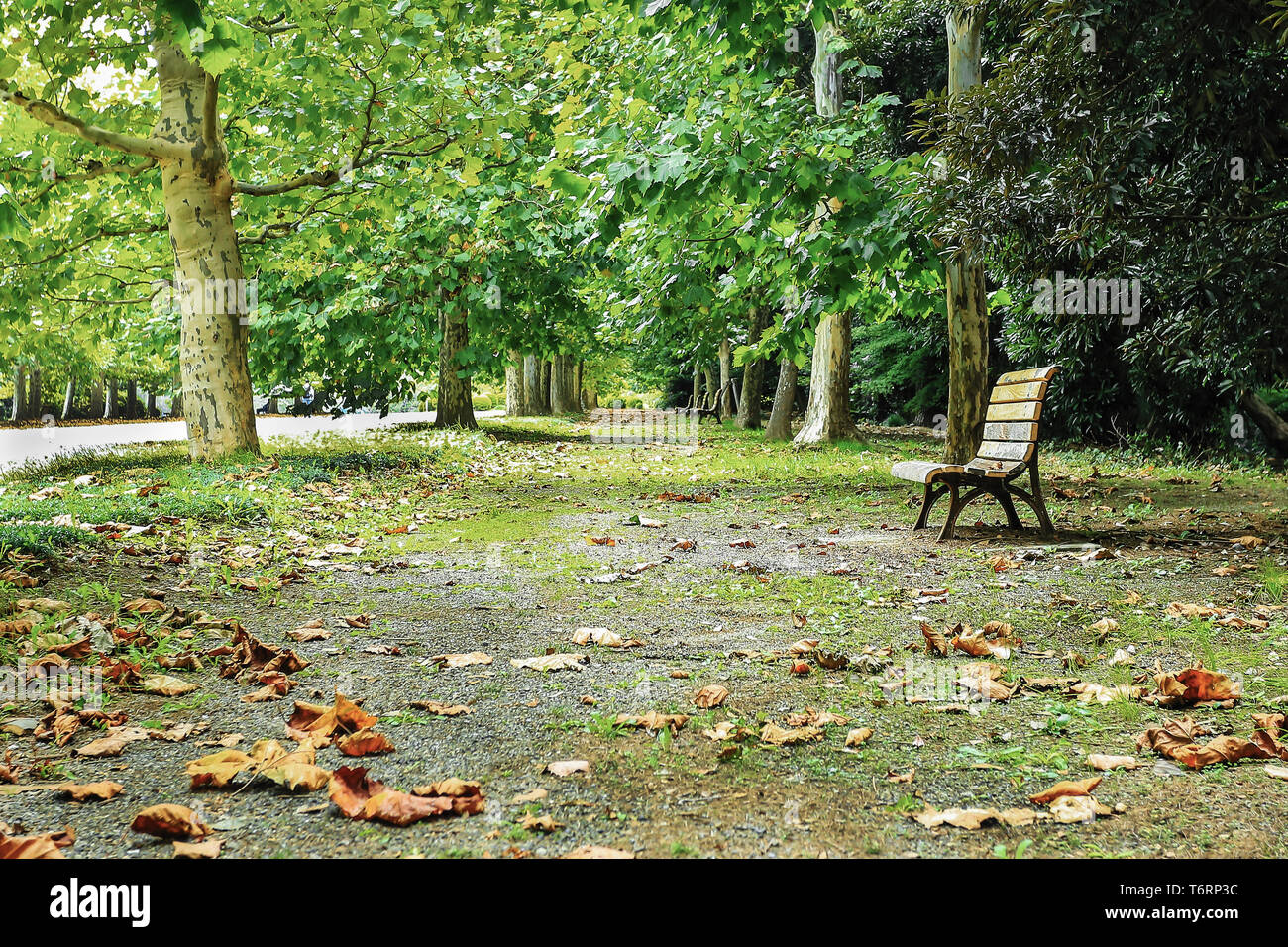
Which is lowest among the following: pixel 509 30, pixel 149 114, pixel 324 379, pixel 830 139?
pixel 324 379

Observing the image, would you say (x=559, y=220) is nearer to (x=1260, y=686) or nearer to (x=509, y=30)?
(x=509, y=30)

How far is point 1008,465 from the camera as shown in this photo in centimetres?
691

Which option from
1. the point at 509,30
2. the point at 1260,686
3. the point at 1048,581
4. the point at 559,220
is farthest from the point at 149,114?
the point at 1260,686

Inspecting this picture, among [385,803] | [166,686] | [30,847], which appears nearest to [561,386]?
[166,686]

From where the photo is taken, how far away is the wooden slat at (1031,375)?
22.1ft

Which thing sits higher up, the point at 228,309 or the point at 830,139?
the point at 830,139

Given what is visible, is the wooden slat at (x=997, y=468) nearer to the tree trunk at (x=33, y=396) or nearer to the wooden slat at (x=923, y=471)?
the wooden slat at (x=923, y=471)

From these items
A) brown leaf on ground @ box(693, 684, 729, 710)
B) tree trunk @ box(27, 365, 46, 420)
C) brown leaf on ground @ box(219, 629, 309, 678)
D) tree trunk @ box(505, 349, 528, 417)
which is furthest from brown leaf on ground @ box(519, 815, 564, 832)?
tree trunk @ box(27, 365, 46, 420)

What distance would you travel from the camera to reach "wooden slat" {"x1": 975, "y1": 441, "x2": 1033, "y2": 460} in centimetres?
672

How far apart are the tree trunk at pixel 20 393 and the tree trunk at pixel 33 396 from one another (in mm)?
198

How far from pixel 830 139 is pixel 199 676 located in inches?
317

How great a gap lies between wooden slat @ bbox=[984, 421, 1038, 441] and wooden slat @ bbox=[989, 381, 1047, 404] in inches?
7.3

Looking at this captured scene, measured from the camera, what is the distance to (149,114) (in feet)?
37.7

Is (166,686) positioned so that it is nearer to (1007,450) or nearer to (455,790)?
(455,790)
